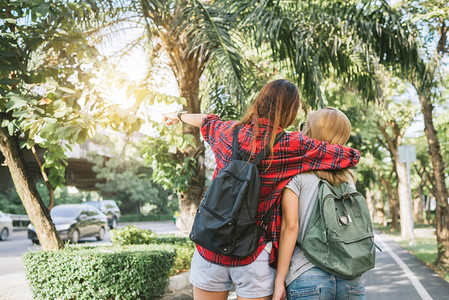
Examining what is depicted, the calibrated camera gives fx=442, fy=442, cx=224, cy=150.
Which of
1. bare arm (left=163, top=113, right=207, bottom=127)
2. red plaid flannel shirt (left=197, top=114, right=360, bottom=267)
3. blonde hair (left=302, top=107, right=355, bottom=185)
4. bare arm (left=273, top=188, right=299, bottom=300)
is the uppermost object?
bare arm (left=163, top=113, right=207, bottom=127)

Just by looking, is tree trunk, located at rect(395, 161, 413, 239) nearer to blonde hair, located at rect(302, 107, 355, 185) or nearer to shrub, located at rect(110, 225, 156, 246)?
shrub, located at rect(110, 225, 156, 246)

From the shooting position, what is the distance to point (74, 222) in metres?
15.7

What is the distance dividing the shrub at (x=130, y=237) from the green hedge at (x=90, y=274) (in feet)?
9.83

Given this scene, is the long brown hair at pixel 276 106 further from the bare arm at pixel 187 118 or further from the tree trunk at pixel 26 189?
the tree trunk at pixel 26 189

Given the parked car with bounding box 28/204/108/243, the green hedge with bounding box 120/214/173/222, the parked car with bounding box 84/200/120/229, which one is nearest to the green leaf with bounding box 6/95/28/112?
the parked car with bounding box 28/204/108/243

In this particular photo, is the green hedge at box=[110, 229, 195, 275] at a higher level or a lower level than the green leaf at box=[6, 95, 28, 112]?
lower

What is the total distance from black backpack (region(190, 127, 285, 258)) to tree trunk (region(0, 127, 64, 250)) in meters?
4.21

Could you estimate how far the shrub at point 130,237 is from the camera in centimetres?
886

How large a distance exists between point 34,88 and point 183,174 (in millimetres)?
3317

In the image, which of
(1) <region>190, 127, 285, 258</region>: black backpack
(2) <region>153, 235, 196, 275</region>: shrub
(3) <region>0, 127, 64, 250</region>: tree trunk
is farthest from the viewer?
(2) <region>153, 235, 196, 275</region>: shrub

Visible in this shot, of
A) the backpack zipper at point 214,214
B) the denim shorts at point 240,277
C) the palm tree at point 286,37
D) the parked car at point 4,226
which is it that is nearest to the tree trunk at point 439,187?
the palm tree at point 286,37

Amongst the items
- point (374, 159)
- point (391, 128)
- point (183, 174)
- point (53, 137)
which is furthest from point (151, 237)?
point (374, 159)

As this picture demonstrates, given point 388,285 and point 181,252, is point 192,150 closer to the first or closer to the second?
point 181,252

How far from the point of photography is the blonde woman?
204 cm
